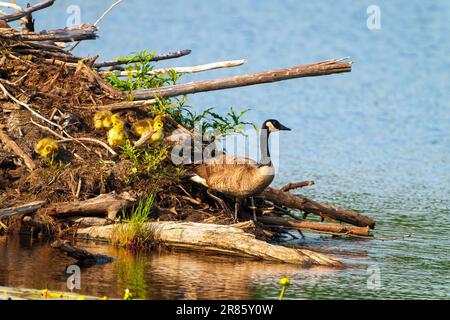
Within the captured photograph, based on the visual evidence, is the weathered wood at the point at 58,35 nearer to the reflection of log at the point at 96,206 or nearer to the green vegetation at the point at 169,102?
the green vegetation at the point at 169,102

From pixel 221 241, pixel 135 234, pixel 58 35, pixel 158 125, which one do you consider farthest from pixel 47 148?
pixel 221 241

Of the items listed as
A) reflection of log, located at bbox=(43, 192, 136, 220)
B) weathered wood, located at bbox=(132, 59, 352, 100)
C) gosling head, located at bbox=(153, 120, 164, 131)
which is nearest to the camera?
reflection of log, located at bbox=(43, 192, 136, 220)

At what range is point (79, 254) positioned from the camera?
10.6 m

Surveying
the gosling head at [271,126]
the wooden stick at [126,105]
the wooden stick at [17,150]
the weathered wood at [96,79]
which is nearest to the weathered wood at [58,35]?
the weathered wood at [96,79]

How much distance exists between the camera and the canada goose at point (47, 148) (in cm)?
1251

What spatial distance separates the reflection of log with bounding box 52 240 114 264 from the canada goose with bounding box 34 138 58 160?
2.14 metres

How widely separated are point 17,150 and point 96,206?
4.73ft

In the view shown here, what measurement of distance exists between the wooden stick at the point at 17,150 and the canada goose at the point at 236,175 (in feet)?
6.47

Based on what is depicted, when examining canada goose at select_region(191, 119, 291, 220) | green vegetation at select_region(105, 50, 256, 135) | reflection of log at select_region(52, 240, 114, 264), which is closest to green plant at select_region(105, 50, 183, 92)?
green vegetation at select_region(105, 50, 256, 135)

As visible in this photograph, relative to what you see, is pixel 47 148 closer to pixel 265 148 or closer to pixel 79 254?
pixel 79 254

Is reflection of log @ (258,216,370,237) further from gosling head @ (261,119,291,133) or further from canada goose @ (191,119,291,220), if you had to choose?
gosling head @ (261,119,291,133)

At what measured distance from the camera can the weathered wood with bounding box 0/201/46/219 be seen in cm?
1145

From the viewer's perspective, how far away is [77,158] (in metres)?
12.8
